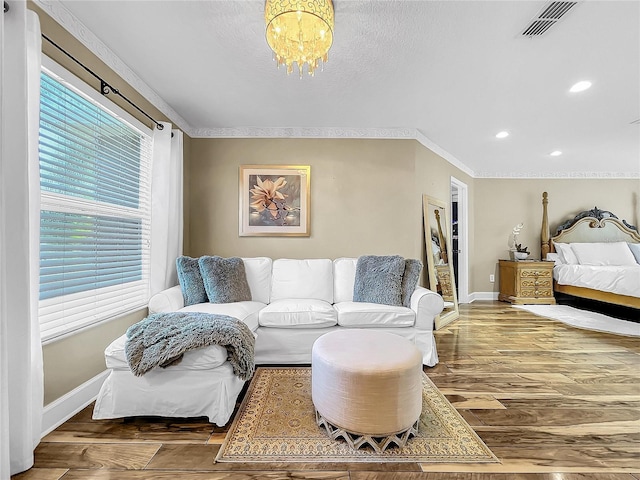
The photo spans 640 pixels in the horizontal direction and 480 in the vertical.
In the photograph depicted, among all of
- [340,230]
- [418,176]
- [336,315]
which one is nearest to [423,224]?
[418,176]

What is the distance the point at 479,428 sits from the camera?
1793 mm

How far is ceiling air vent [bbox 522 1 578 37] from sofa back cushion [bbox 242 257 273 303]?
283 centimetres

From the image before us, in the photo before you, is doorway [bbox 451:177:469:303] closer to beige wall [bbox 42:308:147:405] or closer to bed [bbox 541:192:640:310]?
bed [bbox 541:192:640:310]

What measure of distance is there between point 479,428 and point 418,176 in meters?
2.86

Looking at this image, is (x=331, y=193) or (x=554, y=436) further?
(x=331, y=193)

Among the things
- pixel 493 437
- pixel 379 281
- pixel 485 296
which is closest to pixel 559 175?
pixel 485 296

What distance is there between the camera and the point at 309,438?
1.68 meters

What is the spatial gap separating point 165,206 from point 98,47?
4.20ft

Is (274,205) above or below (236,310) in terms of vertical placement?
above

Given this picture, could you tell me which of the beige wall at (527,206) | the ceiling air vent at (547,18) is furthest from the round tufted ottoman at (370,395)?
the beige wall at (527,206)

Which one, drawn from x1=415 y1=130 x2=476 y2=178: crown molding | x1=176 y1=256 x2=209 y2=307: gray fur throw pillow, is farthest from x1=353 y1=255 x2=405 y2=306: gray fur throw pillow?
x1=415 y1=130 x2=476 y2=178: crown molding

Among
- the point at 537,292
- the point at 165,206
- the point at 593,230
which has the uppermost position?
the point at 165,206

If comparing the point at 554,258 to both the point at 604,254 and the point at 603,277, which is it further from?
the point at 603,277

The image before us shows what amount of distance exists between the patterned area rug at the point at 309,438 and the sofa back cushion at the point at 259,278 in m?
1.19
